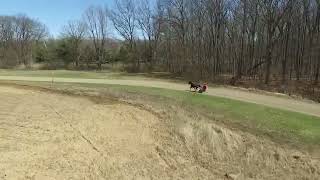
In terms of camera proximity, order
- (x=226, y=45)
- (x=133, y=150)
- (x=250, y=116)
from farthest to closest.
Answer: (x=226, y=45) < (x=250, y=116) < (x=133, y=150)

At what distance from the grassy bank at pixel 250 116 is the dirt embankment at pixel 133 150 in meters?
0.94

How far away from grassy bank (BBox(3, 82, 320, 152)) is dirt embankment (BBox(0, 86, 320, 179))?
0.94 metres

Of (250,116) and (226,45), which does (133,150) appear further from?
(226,45)

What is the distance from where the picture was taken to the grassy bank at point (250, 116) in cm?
1723

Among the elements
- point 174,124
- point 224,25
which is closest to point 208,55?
point 224,25

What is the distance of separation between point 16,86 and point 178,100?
39.5ft

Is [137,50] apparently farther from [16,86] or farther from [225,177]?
[225,177]

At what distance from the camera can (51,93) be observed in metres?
28.0

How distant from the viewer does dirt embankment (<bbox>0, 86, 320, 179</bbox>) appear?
13.5 m

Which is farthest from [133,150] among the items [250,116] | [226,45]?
[226,45]

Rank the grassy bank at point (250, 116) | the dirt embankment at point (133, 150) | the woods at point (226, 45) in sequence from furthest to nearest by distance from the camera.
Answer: the woods at point (226, 45)
the grassy bank at point (250, 116)
the dirt embankment at point (133, 150)

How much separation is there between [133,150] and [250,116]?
6.63 meters

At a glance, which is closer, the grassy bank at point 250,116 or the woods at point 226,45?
the grassy bank at point 250,116

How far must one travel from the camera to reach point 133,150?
15.9 meters
